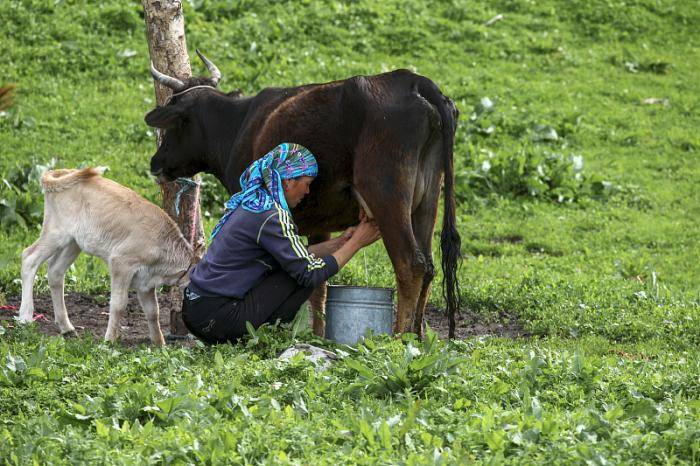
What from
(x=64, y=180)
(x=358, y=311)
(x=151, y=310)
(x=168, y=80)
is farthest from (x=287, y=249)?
(x=168, y=80)

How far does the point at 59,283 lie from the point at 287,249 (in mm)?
2325

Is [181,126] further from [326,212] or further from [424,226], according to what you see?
[424,226]

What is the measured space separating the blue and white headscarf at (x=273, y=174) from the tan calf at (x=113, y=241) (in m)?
0.94

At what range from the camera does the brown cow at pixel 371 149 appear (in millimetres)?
7766

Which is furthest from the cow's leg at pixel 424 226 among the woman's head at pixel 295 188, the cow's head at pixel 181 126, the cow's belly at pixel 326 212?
the cow's head at pixel 181 126

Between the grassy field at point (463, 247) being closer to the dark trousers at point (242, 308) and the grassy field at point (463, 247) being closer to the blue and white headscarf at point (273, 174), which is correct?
the dark trousers at point (242, 308)

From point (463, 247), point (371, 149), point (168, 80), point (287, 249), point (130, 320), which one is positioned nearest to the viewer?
point (287, 249)

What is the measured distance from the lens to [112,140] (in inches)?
571

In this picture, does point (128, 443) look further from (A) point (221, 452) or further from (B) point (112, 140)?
(B) point (112, 140)

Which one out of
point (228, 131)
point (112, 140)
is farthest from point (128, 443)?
point (112, 140)

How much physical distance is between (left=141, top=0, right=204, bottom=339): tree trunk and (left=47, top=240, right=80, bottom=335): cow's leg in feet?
2.90

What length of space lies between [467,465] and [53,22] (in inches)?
535

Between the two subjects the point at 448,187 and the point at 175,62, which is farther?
the point at 175,62

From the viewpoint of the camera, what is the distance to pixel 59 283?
849 centimetres
